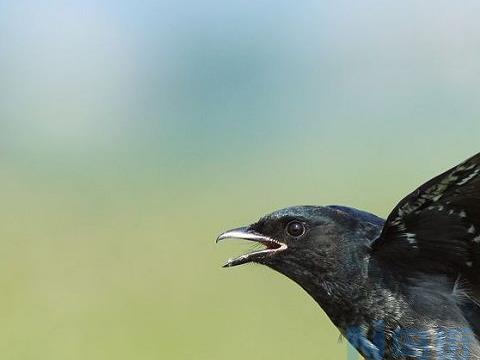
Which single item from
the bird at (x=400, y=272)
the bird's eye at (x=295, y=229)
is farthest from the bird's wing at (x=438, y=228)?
the bird's eye at (x=295, y=229)

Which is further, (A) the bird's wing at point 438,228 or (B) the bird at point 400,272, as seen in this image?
(B) the bird at point 400,272

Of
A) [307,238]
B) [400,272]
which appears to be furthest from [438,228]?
[307,238]

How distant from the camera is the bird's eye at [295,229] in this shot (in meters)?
2.95

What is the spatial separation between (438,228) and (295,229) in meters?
0.41

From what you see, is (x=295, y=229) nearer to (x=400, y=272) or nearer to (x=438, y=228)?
(x=400, y=272)

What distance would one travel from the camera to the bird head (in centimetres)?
290

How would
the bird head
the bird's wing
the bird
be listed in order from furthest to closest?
the bird head → the bird → the bird's wing

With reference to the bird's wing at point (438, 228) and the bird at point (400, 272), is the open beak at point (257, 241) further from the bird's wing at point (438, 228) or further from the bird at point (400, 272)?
the bird's wing at point (438, 228)

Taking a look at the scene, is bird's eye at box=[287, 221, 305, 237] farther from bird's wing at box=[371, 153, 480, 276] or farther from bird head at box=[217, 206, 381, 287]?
bird's wing at box=[371, 153, 480, 276]

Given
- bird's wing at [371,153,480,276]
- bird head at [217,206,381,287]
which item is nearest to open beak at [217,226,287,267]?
bird head at [217,206,381,287]

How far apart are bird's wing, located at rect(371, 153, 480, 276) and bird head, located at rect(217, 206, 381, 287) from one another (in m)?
0.08

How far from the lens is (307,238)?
2934 millimetres

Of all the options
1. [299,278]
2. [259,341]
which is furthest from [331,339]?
[299,278]

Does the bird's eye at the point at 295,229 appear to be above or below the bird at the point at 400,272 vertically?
above
